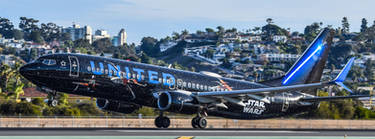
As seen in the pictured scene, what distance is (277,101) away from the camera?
54.1 meters

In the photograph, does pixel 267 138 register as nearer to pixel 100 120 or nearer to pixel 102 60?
pixel 102 60

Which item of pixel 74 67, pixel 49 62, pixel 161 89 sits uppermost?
pixel 49 62

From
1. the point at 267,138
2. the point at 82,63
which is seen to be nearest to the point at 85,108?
the point at 82,63

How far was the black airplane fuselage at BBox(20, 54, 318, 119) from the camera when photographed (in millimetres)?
42750

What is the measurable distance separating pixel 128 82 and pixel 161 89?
275cm

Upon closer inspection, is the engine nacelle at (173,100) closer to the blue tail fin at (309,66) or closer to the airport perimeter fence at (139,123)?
the blue tail fin at (309,66)

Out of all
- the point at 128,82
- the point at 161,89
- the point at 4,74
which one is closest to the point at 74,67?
the point at 128,82

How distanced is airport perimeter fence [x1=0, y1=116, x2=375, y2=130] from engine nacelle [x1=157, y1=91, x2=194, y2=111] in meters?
15.8

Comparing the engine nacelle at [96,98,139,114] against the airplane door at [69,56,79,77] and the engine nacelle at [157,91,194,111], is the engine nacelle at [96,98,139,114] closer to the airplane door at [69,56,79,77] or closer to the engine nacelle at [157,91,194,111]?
the engine nacelle at [157,91,194,111]

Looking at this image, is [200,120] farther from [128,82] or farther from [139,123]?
[139,123]

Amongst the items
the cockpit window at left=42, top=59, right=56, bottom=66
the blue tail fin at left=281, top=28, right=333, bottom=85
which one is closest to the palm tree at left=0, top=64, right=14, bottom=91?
the blue tail fin at left=281, top=28, right=333, bottom=85

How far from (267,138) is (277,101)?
15.7m

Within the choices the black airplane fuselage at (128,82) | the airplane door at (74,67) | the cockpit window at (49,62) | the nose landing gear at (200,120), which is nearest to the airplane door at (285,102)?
the black airplane fuselage at (128,82)

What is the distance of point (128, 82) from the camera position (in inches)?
1791
